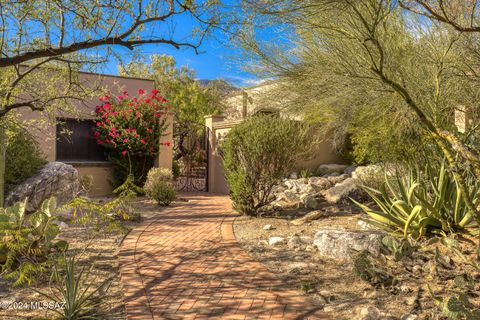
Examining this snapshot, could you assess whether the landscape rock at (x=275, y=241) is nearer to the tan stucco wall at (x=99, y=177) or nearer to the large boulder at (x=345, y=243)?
the large boulder at (x=345, y=243)

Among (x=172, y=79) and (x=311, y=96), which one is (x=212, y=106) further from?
(x=311, y=96)

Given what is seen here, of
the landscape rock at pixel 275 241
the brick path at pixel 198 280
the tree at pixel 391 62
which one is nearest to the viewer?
the brick path at pixel 198 280

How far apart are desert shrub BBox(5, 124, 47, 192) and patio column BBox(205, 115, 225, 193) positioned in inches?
239

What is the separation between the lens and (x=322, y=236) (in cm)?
622

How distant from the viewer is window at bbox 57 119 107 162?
13.4 meters

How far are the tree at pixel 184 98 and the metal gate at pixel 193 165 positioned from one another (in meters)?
0.04

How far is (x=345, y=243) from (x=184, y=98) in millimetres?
21461

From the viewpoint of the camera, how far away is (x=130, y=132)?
1345 cm

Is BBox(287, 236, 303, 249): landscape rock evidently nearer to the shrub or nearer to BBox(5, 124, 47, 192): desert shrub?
the shrub

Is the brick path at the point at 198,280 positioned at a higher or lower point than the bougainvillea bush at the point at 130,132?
lower

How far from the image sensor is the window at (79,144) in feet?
43.8

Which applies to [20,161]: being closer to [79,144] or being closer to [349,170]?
[79,144]

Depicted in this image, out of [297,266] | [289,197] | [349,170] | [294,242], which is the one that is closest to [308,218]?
[294,242]


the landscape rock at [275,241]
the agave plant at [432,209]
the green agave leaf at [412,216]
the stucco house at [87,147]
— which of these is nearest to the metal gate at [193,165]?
the stucco house at [87,147]
